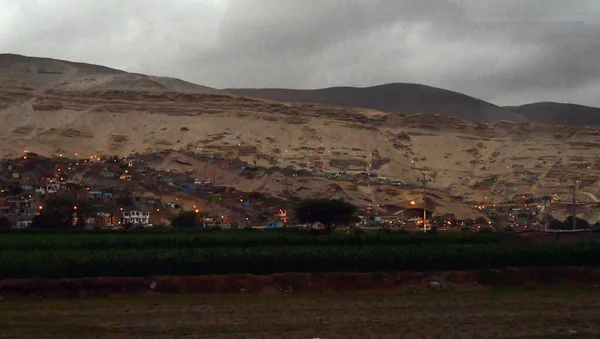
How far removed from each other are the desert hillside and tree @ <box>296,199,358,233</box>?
2164cm

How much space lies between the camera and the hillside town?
69.6 m

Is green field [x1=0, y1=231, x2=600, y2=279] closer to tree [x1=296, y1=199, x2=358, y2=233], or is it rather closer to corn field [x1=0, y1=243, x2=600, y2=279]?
corn field [x1=0, y1=243, x2=600, y2=279]

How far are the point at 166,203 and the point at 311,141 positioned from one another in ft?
141

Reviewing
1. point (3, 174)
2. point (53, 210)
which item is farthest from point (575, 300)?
point (3, 174)

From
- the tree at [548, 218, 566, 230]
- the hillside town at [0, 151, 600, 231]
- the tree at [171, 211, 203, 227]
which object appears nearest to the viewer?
the tree at [171, 211, 203, 227]

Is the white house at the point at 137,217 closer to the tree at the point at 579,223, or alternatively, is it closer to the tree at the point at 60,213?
the tree at the point at 60,213

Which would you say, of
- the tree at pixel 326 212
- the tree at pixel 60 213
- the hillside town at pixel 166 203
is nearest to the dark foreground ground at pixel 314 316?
the tree at pixel 326 212

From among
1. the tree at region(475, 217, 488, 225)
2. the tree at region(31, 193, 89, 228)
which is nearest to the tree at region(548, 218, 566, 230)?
the tree at region(475, 217, 488, 225)

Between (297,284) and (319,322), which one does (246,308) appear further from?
(297,284)

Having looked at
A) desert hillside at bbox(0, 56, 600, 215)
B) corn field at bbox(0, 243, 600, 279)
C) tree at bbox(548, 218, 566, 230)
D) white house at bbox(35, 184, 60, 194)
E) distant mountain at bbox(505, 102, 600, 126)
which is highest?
distant mountain at bbox(505, 102, 600, 126)

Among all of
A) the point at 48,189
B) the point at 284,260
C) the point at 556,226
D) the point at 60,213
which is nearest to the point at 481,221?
the point at 556,226

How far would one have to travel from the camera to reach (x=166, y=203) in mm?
76312

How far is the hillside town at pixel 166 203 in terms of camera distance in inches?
2738

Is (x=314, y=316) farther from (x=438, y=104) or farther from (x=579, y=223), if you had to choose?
(x=438, y=104)
